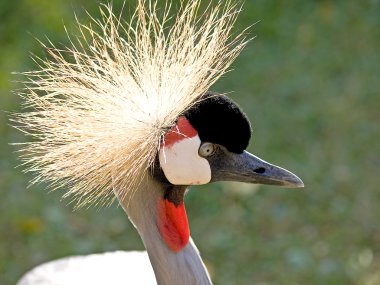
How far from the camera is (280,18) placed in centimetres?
451

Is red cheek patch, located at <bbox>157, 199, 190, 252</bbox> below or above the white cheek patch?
below

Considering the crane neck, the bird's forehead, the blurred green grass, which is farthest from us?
the blurred green grass

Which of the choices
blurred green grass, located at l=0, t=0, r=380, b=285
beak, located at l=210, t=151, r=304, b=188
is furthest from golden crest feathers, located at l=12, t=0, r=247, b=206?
blurred green grass, located at l=0, t=0, r=380, b=285

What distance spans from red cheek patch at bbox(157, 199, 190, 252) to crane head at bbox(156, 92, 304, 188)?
81 mm

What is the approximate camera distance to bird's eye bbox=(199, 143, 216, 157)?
1849mm

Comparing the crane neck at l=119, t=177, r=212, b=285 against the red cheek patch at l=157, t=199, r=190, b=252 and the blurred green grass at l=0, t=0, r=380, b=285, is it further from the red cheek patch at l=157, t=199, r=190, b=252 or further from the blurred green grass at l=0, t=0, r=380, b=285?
the blurred green grass at l=0, t=0, r=380, b=285

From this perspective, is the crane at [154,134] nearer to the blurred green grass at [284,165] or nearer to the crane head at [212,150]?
the crane head at [212,150]

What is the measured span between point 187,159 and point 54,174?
0.31 m

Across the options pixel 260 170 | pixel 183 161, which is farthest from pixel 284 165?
pixel 183 161

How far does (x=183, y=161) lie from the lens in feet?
6.04

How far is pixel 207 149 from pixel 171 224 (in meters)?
0.20

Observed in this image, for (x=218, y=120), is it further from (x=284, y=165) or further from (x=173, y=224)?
(x=284, y=165)

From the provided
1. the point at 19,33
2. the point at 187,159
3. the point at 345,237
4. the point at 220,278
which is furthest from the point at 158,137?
the point at 19,33

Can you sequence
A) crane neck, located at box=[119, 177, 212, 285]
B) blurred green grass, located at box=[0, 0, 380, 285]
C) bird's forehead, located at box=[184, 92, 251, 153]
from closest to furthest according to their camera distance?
bird's forehead, located at box=[184, 92, 251, 153], crane neck, located at box=[119, 177, 212, 285], blurred green grass, located at box=[0, 0, 380, 285]
